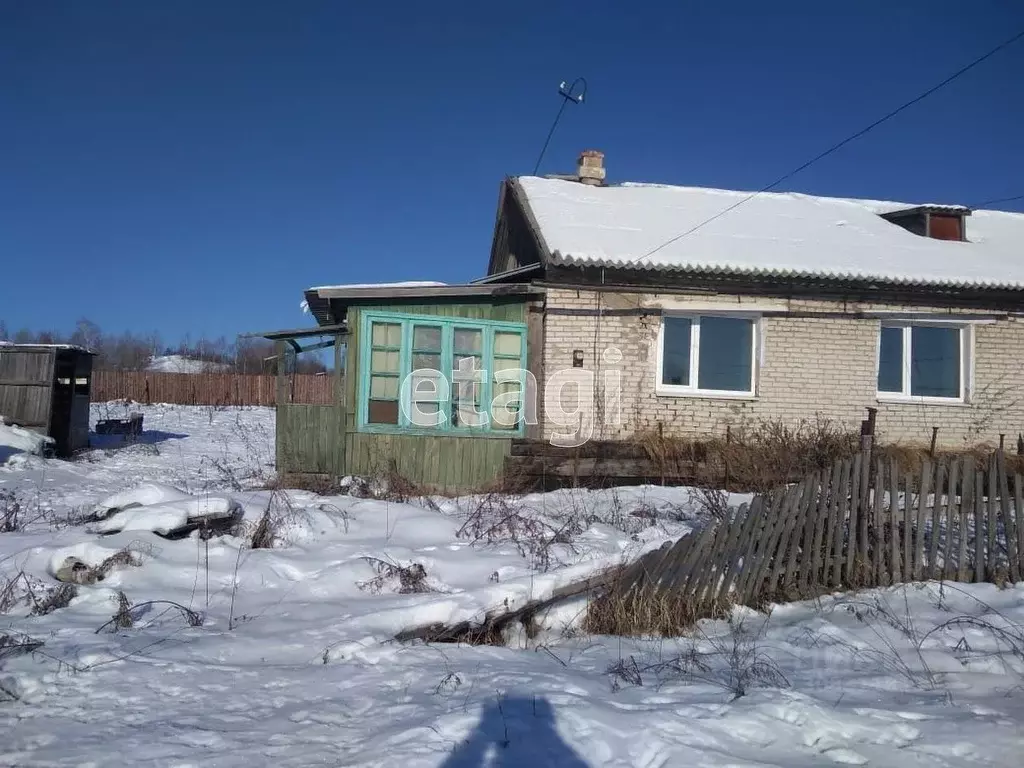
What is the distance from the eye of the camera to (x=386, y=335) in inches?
372

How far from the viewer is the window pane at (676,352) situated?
1043 centimetres

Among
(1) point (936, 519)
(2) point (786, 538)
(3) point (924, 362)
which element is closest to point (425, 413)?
(2) point (786, 538)

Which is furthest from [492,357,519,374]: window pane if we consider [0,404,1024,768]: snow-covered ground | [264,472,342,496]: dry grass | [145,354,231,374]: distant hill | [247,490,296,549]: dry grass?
[145,354,231,374]: distant hill

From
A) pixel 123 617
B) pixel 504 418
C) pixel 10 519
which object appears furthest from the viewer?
pixel 504 418

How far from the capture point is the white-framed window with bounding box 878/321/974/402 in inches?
428

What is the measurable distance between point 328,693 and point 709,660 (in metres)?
2.11

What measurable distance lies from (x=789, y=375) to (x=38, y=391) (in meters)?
12.0

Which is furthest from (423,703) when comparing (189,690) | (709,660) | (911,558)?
(911,558)

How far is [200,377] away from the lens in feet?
105

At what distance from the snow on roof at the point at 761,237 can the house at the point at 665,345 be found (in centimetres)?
5

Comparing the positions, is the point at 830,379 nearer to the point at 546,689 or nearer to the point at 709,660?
the point at 709,660

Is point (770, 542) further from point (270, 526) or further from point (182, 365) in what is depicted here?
point (182, 365)

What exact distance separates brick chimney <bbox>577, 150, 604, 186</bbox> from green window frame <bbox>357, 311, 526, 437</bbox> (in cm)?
575

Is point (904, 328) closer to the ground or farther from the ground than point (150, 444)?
farther from the ground
